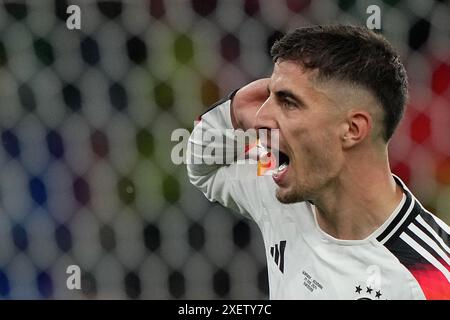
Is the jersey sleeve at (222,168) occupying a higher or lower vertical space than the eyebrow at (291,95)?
lower

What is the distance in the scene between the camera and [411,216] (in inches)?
41.5

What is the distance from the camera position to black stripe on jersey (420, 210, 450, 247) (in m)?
1.07

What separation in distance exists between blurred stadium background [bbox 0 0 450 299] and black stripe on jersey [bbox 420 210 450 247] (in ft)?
1.65

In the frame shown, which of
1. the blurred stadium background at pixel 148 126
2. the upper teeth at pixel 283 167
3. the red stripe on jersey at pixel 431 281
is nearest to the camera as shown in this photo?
the red stripe on jersey at pixel 431 281

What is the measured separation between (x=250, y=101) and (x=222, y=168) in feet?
0.55

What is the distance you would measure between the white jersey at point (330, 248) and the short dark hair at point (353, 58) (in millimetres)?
144

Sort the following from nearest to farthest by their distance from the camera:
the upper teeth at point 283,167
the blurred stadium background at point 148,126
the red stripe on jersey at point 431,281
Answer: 1. the red stripe on jersey at point 431,281
2. the upper teeth at point 283,167
3. the blurred stadium background at point 148,126

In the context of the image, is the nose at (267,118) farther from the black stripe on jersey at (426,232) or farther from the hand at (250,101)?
the black stripe on jersey at (426,232)

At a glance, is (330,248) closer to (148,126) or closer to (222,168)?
(222,168)

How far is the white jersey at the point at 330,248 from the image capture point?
1020 millimetres

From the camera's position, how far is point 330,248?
3.62 ft

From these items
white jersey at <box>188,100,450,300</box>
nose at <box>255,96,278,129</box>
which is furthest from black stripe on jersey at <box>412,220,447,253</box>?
nose at <box>255,96,278,129</box>

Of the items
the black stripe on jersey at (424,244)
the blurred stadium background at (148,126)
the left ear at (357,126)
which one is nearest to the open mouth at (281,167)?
the left ear at (357,126)

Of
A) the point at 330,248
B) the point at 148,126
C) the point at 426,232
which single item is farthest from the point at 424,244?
the point at 148,126
